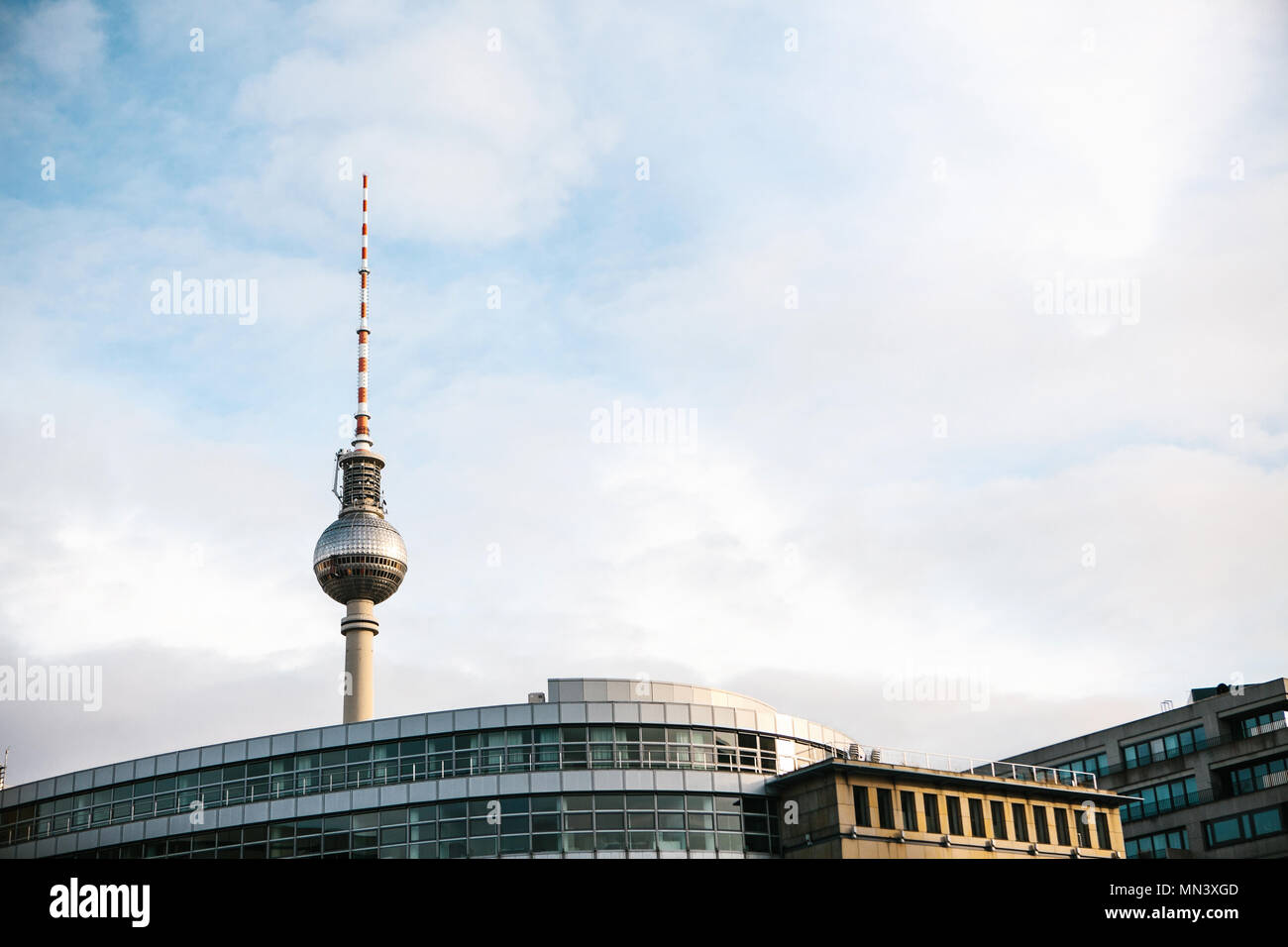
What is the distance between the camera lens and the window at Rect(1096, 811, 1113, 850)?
6456 cm

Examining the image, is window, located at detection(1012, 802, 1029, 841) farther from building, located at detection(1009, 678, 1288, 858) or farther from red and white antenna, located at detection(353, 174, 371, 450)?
red and white antenna, located at detection(353, 174, 371, 450)

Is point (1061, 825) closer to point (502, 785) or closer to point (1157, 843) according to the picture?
point (1157, 843)

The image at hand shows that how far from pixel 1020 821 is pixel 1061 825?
3.19m

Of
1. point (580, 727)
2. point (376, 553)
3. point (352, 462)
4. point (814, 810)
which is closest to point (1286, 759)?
point (814, 810)

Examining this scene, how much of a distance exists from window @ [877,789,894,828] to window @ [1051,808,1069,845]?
10838 mm

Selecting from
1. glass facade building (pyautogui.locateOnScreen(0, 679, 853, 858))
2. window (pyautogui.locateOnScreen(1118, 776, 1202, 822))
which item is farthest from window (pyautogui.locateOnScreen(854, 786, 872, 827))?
window (pyautogui.locateOnScreen(1118, 776, 1202, 822))

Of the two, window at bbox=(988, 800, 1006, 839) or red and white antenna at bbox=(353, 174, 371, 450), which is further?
red and white antenna at bbox=(353, 174, 371, 450)

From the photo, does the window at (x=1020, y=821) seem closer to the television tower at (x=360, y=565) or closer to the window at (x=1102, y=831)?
the window at (x=1102, y=831)

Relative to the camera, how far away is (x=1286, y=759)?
76250mm

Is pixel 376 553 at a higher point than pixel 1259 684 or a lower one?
higher

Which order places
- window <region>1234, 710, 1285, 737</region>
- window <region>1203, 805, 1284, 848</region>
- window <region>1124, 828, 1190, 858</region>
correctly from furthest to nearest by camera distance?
window <region>1124, 828, 1190, 858</region>
window <region>1234, 710, 1285, 737</region>
window <region>1203, 805, 1284, 848</region>
